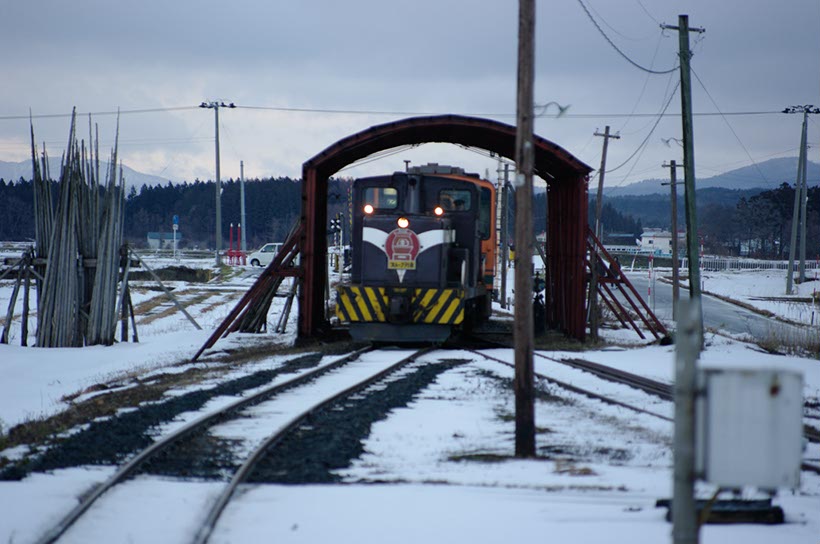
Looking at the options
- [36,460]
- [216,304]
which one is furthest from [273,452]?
[216,304]

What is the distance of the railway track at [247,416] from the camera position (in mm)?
5410

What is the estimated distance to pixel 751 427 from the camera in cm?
320

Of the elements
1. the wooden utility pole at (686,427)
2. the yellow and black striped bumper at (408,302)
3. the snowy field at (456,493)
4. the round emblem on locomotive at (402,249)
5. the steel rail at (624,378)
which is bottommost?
the steel rail at (624,378)

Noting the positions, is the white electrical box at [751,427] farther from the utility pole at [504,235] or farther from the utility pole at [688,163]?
the utility pole at [504,235]

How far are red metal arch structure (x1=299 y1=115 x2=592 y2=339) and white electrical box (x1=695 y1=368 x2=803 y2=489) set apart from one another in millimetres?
15774

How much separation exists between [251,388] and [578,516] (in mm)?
6543

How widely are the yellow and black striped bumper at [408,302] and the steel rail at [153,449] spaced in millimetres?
3981

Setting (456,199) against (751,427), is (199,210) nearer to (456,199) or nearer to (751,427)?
(456,199)

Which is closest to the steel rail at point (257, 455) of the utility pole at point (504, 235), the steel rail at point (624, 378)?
the steel rail at point (624, 378)

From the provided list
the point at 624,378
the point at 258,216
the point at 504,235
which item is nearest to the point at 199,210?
the point at 258,216

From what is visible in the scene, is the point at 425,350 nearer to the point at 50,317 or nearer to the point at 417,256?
the point at 417,256

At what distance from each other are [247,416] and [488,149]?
46.2 ft

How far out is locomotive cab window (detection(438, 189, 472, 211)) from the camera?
693 inches

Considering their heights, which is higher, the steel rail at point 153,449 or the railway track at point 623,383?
the steel rail at point 153,449
